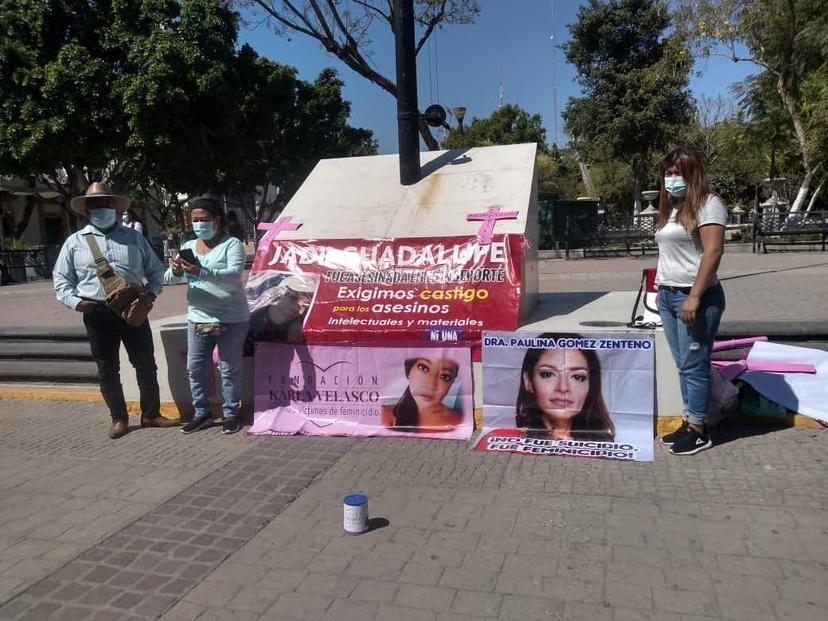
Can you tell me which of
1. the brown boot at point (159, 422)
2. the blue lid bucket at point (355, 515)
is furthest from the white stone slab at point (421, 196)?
the blue lid bucket at point (355, 515)

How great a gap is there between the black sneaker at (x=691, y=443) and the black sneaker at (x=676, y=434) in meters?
0.02

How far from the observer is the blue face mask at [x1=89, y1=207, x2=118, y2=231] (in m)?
5.04

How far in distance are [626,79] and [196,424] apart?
2580 cm

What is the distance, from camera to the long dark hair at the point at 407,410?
496 centimetres

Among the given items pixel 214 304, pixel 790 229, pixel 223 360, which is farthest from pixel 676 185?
pixel 790 229

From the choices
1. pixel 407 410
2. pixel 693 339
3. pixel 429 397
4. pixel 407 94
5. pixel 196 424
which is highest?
pixel 407 94

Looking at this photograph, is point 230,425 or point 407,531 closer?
point 407,531

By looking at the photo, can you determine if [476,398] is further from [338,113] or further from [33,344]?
[338,113]

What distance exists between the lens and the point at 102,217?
16.6ft

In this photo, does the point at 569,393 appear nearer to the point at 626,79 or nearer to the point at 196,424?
the point at 196,424

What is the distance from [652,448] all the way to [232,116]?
18.4m

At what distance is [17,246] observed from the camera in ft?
74.3

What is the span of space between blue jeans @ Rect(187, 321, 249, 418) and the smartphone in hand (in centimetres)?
51

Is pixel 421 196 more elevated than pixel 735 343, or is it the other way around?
pixel 421 196
